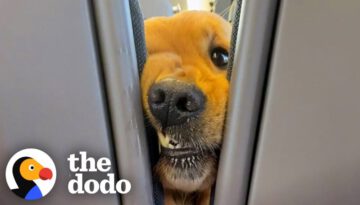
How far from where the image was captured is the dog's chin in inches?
20.9

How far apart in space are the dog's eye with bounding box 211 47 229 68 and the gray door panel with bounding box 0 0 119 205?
1.00ft

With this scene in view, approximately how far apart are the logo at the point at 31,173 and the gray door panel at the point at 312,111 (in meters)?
0.21

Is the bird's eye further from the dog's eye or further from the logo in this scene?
the dog's eye

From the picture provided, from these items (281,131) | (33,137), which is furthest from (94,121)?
(281,131)

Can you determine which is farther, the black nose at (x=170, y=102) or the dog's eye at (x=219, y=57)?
the dog's eye at (x=219, y=57)

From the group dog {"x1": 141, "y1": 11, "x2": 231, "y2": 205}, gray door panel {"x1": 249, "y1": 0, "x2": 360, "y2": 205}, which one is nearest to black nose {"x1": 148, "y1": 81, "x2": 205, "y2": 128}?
dog {"x1": 141, "y1": 11, "x2": 231, "y2": 205}

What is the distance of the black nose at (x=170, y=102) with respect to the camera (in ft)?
1.58

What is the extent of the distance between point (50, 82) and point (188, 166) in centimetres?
22

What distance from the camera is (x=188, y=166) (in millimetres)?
548

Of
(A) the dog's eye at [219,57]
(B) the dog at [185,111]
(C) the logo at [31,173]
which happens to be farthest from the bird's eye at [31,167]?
(A) the dog's eye at [219,57]

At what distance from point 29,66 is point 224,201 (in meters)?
0.25

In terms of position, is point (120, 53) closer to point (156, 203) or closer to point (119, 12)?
point (119, 12)

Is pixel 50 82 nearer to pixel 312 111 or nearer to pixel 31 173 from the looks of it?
pixel 31 173

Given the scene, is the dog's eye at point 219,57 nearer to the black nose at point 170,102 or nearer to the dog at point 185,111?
the dog at point 185,111
